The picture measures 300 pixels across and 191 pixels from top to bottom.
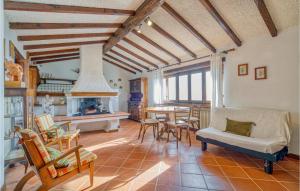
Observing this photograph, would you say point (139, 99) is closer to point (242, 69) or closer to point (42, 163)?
point (242, 69)

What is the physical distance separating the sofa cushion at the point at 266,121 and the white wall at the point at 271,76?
1.12 ft

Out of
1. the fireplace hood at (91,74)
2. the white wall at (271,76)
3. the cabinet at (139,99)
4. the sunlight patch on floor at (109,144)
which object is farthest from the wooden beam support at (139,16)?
the cabinet at (139,99)

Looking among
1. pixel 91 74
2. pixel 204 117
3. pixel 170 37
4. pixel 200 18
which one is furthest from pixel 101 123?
pixel 200 18

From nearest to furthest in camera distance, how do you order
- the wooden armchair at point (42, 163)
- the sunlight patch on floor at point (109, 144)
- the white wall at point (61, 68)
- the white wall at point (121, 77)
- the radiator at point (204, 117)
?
1. the wooden armchair at point (42, 163)
2. the sunlight patch on floor at point (109, 144)
3. the radiator at point (204, 117)
4. the white wall at point (61, 68)
5. the white wall at point (121, 77)

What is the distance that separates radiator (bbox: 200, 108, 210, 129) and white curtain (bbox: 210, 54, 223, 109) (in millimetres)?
483

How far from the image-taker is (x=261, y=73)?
341 centimetres

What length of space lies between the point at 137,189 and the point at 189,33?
11.6 feet

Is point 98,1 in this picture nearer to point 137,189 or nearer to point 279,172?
point 137,189

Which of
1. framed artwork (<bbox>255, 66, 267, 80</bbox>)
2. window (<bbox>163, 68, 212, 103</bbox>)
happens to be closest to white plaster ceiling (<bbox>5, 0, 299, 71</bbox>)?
framed artwork (<bbox>255, 66, 267, 80</bbox>)

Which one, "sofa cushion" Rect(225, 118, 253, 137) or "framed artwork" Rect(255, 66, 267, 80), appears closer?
"sofa cushion" Rect(225, 118, 253, 137)

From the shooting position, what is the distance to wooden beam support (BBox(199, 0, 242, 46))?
2859mm

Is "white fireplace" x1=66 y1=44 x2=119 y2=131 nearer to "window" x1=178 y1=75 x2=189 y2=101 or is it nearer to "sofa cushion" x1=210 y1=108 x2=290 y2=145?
"window" x1=178 y1=75 x2=189 y2=101

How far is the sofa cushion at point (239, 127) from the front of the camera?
117 inches

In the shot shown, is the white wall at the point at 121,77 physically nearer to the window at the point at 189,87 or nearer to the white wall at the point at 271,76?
the window at the point at 189,87
